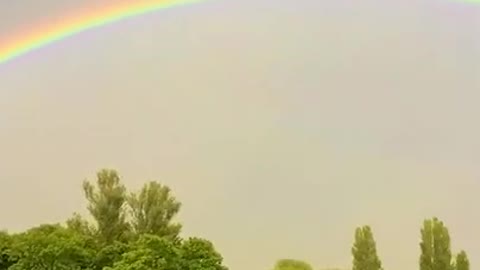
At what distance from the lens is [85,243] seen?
10164 millimetres

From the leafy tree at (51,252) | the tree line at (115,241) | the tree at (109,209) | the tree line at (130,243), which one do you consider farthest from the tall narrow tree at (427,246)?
the leafy tree at (51,252)

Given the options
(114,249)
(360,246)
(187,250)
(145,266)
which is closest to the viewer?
(145,266)

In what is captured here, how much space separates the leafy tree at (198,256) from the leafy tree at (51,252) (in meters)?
1.54

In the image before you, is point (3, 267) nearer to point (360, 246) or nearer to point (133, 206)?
point (133, 206)

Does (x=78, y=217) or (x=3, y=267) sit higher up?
(x=78, y=217)

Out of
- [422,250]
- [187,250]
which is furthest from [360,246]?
[187,250]

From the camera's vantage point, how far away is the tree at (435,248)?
12.4 m

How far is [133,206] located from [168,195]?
2.33 feet

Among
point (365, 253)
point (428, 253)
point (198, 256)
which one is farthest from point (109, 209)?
point (428, 253)

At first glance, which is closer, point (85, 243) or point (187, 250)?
point (187, 250)

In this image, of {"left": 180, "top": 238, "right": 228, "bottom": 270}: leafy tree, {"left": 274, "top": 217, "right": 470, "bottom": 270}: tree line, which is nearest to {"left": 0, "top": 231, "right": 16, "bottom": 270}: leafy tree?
{"left": 180, "top": 238, "right": 228, "bottom": 270}: leafy tree

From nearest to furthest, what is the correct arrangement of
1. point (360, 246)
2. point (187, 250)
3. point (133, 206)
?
point (187, 250) < point (133, 206) < point (360, 246)

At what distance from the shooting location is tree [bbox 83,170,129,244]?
1164 centimetres

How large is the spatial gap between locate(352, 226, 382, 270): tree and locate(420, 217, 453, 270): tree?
87 centimetres
